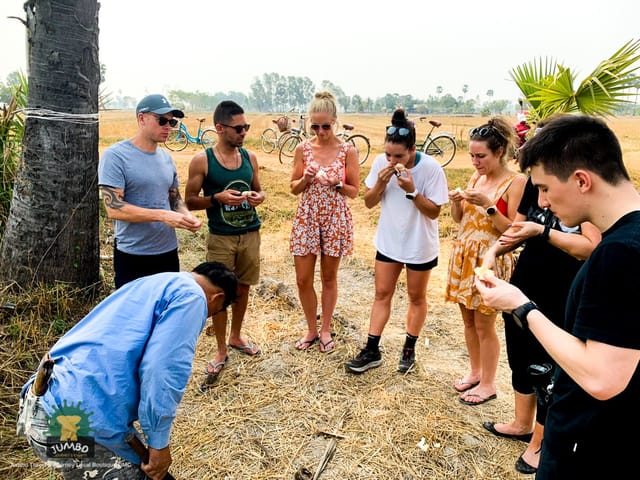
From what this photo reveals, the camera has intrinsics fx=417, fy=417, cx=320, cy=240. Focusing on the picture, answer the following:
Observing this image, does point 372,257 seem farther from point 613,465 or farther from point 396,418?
point 613,465

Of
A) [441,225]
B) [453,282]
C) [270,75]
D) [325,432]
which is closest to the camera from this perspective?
[325,432]

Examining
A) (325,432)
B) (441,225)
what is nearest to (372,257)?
(441,225)

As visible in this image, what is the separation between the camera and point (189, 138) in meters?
18.0

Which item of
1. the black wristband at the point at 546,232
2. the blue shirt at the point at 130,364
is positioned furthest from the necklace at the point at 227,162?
the black wristband at the point at 546,232

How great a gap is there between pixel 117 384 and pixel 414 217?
221 centimetres

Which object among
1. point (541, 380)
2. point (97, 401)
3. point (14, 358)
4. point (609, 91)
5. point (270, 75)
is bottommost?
point (14, 358)

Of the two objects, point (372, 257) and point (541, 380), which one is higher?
point (541, 380)

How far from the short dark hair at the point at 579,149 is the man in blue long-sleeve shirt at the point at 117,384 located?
1351 mm

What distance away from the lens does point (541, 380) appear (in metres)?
2.25

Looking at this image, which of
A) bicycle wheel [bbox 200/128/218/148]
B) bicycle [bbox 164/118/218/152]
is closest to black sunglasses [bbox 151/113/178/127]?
bicycle [bbox 164/118/218/152]

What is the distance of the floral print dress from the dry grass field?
1.00m

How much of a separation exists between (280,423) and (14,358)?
189cm

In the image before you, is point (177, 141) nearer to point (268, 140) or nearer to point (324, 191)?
point (268, 140)

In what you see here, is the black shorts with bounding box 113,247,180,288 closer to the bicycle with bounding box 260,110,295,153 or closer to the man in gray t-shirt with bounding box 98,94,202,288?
the man in gray t-shirt with bounding box 98,94,202,288
